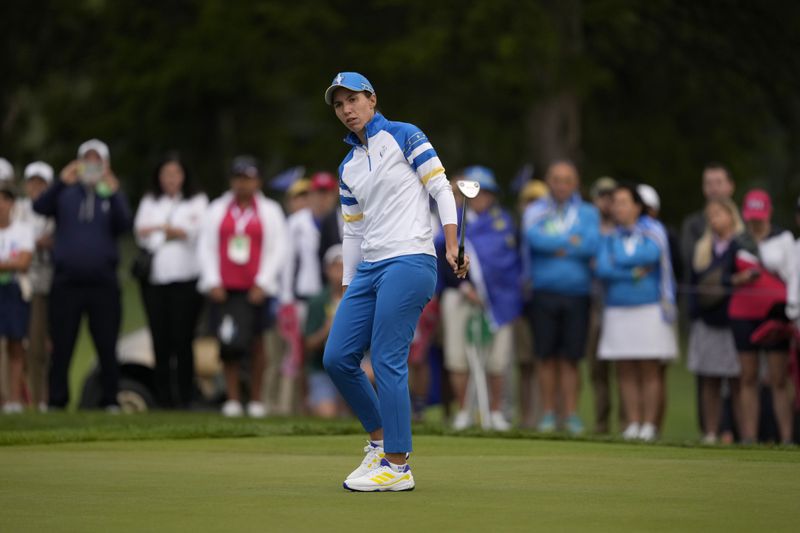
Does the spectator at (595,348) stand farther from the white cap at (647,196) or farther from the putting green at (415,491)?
the putting green at (415,491)

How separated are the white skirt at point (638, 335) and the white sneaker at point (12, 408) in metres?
5.10

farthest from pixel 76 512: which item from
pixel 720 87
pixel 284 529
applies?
pixel 720 87

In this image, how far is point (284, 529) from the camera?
724 centimetres

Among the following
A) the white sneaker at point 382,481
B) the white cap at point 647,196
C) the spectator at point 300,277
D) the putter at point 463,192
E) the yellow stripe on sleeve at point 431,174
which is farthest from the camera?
the spectator at point 300,277

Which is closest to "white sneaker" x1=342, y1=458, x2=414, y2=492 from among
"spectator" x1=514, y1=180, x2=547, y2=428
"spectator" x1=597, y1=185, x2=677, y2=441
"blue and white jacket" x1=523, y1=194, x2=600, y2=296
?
"spectator" x1=597, y1=185, x2=677, y2=441

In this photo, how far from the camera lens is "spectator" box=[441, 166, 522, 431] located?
631 inches

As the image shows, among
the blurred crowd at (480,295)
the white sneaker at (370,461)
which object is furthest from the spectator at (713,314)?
the white sneaker at (370,461)

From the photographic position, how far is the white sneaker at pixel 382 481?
8734 mm

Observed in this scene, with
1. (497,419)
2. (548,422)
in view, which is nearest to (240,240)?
(497,419)

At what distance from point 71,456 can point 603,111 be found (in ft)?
69.0

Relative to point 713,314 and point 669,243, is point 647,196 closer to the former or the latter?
point 669,243

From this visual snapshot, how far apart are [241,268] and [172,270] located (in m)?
0.64

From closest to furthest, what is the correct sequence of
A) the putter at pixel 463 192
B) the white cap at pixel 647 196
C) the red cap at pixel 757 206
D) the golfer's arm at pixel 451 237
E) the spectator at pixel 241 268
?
the putter at pixel 463 192 < the golfer's arm at pixel 451 237 < the red cap at pixel 757 206 < the white cap at pixel 647 196 < the spectator at pixel 241 268

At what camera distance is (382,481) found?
28.8 feet
